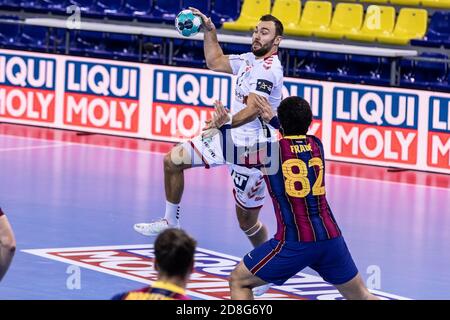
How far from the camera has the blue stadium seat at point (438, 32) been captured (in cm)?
2191

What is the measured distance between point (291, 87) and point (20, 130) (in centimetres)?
490

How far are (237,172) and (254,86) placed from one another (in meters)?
0.83

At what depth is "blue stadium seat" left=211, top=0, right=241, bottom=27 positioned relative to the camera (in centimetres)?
2448

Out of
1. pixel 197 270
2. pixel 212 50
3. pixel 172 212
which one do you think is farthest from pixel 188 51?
pixel 197 270

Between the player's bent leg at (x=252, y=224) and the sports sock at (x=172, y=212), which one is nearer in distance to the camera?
the player's bent leg at (x=252, y=224)

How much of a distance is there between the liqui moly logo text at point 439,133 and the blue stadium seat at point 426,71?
1.88 m

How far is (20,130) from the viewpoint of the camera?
74.0 ft

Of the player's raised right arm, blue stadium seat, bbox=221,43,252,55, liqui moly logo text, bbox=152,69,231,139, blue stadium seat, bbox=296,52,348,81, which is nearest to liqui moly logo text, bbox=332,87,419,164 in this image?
blue stadium seat, bbox=296,52,348,81

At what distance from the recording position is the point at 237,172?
1252cm

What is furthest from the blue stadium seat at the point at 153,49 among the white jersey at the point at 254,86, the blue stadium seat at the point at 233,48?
the white jersey at the point at 254,86

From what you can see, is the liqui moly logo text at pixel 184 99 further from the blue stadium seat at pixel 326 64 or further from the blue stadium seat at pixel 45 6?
the blue stadium seat at pixel 45 6

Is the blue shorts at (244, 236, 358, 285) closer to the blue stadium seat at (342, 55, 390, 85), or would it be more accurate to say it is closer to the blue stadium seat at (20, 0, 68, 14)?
the blue stadium seat at (342, 55, 390, 85)

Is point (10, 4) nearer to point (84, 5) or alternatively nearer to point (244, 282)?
point (84, 5)
